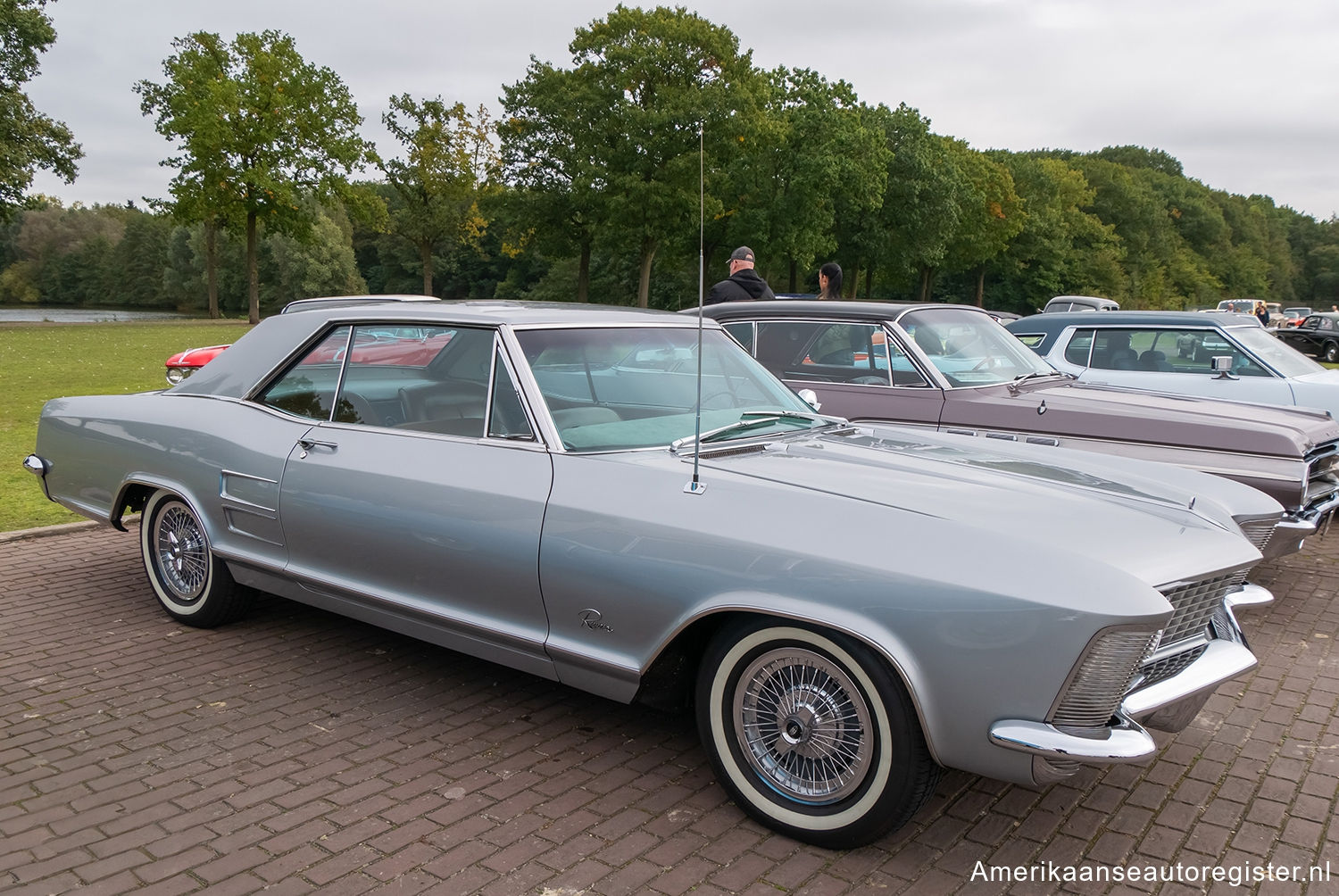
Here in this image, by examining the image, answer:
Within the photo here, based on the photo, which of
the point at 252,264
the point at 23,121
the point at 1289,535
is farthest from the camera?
the point at 252,264

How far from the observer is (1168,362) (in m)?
8.58

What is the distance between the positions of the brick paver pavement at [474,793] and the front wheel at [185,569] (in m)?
0.21

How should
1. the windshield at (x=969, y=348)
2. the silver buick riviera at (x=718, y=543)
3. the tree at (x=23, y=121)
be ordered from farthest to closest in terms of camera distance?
the tree at (x=23, y=121) < the windshield at (x=969, y=348) < the silver buick riviera at (x=718, y=543)

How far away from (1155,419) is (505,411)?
4.22 metres

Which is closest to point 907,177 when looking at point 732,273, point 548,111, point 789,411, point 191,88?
Answer: point 548,111

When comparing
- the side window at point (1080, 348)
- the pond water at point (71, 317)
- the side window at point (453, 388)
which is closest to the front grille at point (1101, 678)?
the side window at point (453, 388)

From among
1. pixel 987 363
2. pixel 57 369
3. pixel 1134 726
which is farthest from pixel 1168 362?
pixel 57 369

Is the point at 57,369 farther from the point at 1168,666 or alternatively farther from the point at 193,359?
the point at 1168,666

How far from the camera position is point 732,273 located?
9078 mm

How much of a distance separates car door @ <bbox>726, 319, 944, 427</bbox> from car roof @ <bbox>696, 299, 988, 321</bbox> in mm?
57

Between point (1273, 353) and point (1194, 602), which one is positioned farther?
point (1273, 353)

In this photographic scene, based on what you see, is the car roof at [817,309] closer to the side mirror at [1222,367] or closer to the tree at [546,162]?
the side mirror at [1222,367]

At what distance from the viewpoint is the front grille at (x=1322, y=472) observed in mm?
5945

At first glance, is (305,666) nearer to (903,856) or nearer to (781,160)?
(903,856)
